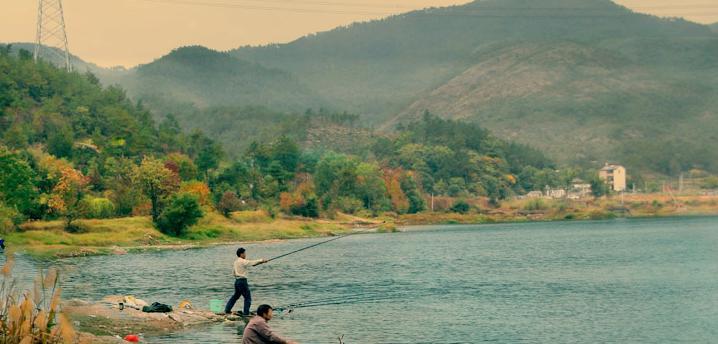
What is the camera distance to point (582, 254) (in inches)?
3809

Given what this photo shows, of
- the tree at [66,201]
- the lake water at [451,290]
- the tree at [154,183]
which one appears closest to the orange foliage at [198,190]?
the tree at [154,183]

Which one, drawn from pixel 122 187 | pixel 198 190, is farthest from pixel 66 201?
pixel 198 190

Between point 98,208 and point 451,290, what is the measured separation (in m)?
63.2

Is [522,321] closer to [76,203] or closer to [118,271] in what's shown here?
[118,271]

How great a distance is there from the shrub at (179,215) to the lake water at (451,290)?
21.8ft

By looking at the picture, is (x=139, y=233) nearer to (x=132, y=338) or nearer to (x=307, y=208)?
(x=307, y=208)

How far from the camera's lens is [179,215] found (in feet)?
354

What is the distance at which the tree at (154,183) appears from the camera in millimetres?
114688

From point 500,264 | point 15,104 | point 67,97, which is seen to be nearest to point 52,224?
point 500,264

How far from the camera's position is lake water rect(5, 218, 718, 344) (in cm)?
4047

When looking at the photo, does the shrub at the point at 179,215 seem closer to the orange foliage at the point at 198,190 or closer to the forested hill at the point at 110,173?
the forested hill at the point at 110,173

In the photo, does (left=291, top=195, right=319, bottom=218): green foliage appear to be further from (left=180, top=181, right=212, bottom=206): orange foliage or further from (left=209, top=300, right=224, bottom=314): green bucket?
(left=209, top=300, right=224, bottom=314): green bucket

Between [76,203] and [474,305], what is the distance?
6209 cm

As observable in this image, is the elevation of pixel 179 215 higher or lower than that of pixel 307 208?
higher
